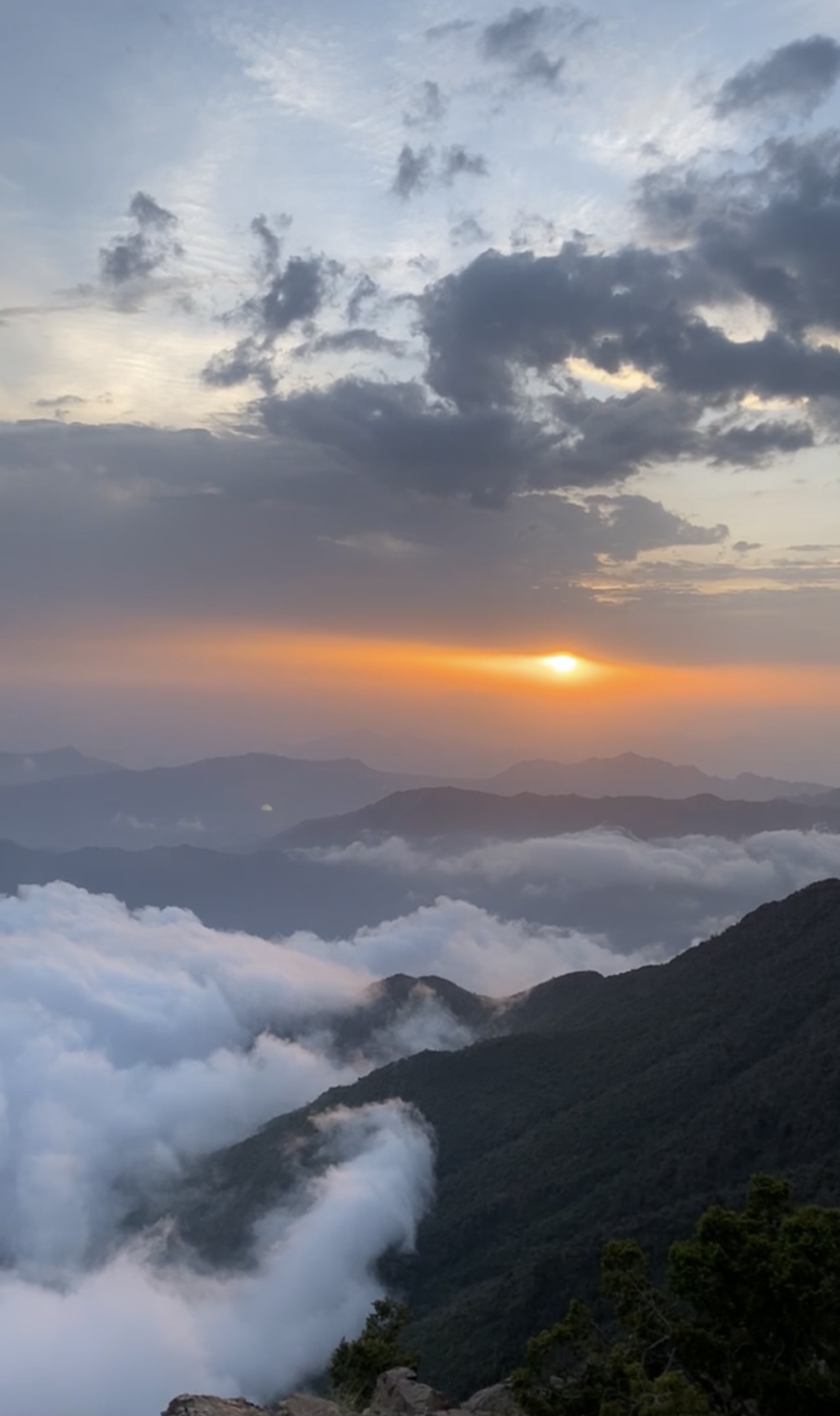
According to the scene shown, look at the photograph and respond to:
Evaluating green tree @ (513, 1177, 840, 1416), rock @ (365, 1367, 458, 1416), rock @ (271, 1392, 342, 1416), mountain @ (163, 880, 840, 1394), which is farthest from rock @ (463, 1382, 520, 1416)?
mountain @ (163, 880, 840, 1394)

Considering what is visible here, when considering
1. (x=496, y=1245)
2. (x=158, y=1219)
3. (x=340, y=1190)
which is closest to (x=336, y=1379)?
(x=496, y=1245)

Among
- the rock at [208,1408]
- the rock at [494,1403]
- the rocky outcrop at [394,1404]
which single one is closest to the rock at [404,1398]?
the rocky outcrop at [394,1404]

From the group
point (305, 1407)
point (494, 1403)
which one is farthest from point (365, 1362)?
point (305, 1407)

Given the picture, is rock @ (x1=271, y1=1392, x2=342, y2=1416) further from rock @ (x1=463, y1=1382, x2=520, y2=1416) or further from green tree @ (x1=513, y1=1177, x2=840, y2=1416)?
green tree @ (x1=513, y1=1177, x2=840, y2=1416)

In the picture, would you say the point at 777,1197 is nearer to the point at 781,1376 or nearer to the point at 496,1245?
the point at 781,1376

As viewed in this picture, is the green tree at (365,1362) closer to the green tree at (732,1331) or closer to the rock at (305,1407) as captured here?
the rock at (305,1407)
